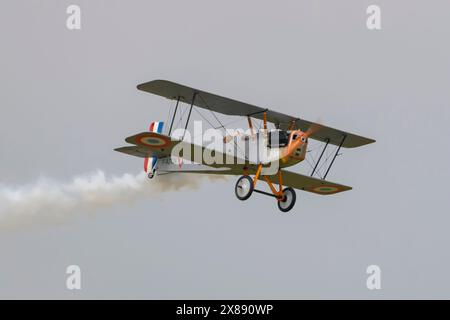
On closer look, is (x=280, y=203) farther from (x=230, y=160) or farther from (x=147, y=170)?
(x=147, y=170)

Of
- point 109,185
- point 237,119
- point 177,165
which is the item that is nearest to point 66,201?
point 109,185

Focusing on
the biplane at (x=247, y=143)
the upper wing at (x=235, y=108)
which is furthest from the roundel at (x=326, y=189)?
the upper wing at (x=235, y=108)

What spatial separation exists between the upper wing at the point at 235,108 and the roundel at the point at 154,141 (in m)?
1.25

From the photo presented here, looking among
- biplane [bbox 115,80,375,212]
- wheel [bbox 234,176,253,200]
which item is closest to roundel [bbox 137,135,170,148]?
biplane [bbox 115,80,375,212]

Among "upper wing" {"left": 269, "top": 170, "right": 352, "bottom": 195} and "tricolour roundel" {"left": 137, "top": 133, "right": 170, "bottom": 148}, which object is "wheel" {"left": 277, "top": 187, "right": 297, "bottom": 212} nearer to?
"upper wing" {"left": 269, "top": 170, "right": 352, "bottom": 195}

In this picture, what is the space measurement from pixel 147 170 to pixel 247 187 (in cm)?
492

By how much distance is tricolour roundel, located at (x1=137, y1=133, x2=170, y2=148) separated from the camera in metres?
34.2

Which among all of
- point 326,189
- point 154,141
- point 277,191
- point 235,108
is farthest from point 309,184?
point 154,141

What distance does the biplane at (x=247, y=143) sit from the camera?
34531 mm

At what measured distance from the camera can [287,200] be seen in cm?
3600

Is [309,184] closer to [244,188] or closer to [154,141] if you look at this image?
[244,188]

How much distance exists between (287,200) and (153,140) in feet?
14.7

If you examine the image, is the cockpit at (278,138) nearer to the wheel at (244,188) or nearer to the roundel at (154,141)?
the wheel at (244,188)

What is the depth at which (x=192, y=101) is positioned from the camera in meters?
34.6
